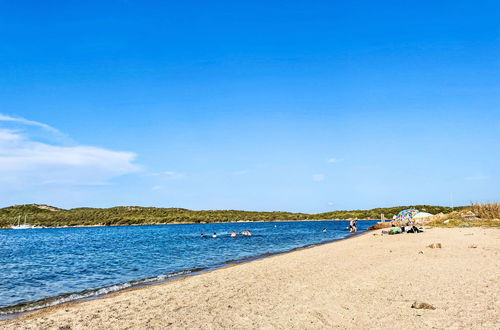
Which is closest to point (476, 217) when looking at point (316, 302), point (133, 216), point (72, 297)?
point (316, 302)

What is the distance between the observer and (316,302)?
32.6ft

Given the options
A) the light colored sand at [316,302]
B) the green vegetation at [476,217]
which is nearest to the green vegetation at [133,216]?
the green vegetation at [476,217]

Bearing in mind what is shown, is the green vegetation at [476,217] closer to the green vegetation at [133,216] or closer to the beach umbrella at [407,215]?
the beach umbrella at [407,215]

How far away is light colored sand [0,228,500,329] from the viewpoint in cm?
807

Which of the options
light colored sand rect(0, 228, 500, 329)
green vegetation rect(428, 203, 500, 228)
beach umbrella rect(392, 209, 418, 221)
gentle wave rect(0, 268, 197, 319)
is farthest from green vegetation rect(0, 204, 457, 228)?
gentle wave rect(0, 268, 197, 319)

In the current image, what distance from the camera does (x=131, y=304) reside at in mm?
11125

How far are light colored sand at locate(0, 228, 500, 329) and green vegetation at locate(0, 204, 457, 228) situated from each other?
431ft

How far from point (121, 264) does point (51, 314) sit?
559 inches

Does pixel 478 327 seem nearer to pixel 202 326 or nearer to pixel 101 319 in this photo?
pixel 202 326

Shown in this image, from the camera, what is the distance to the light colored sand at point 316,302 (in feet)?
26.5

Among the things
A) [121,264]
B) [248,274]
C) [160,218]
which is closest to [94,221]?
[160,218]

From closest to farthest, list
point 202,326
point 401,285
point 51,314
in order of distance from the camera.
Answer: point 202,326, point 51,314, point 401,285

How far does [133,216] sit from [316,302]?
6094 inches

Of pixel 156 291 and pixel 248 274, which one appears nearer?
pixel 156 291
